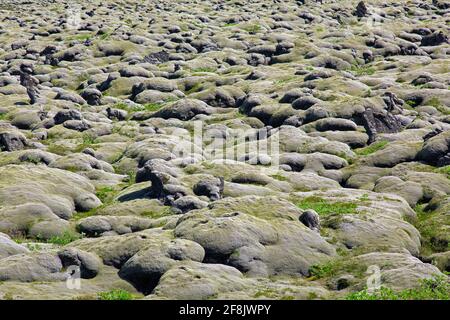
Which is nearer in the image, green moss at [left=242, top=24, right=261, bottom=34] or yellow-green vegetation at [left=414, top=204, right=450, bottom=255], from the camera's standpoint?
yellow-green vegetation at [left=414, top=204, right=450, bottom=255]

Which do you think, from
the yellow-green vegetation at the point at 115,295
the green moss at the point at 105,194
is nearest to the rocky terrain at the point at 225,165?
the yellow-green vegetation at the point at 115,295

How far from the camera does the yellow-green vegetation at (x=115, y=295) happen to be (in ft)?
105

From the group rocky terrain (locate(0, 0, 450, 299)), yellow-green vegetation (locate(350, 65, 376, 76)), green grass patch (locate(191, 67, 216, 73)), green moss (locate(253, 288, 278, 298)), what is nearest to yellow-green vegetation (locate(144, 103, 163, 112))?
rocky terrain (locate(0, 0, 450, 299))

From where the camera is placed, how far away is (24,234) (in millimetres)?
45562

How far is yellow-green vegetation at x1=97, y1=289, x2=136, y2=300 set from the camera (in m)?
32.0

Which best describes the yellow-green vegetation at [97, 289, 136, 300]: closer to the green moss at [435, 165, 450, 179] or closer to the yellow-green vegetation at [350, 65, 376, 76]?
the green moss at [435, 165, 450, 179]

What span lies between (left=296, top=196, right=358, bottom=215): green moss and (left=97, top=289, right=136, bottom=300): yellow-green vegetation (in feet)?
67.4

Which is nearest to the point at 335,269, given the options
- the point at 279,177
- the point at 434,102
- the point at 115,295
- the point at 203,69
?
the point at 115,295

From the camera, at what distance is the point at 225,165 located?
207 feet

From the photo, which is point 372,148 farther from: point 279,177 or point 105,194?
point 105,194

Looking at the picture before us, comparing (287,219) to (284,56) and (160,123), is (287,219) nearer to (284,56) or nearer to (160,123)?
(160,123)
